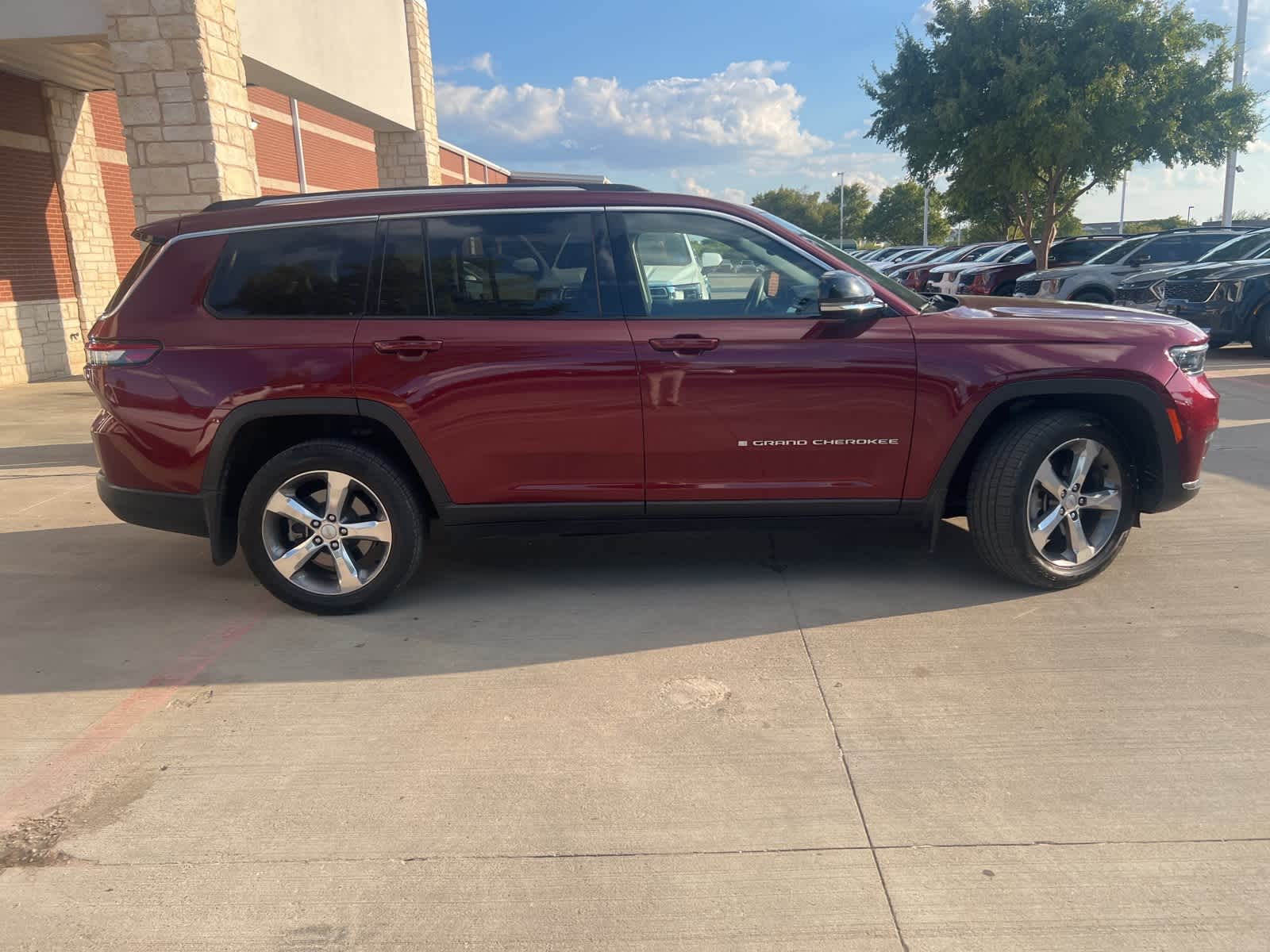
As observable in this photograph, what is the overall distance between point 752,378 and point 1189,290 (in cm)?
1102

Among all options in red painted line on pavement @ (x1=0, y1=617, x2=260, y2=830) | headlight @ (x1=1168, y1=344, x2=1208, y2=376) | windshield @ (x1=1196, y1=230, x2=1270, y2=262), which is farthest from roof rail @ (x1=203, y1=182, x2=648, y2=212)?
windshield @ (x1=1196, y1=230, x2=1270, y2=262)

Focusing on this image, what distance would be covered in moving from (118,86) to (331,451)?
22.0 ft

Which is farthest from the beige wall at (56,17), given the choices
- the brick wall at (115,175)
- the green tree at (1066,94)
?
the green tree at (1066,94)

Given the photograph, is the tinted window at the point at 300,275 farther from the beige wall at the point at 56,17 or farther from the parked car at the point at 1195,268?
the parked car at the point at 1195,268

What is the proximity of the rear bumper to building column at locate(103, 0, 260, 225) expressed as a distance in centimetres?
541

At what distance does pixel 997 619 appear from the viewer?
418cm

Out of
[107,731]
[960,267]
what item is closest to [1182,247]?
[960,267]

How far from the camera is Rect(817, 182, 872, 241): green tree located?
92.0 m

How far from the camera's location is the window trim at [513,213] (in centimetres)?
422

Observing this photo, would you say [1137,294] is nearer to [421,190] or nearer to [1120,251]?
[1120,251]

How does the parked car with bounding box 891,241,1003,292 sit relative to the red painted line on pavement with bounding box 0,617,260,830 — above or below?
above

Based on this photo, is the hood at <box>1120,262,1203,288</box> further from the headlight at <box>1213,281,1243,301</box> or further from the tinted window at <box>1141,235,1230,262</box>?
the tinted window at <box>1141,235,1230,262</box>

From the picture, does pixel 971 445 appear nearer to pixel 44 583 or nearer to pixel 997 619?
pixel 997 619

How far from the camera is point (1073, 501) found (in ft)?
14.3
